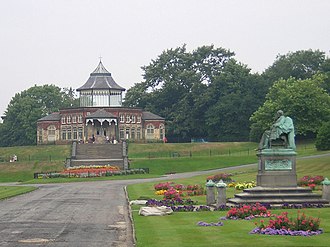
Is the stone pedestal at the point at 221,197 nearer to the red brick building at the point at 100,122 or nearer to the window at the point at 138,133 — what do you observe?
the red brick building at the point at 100,122

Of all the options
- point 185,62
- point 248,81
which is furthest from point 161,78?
point 248,81

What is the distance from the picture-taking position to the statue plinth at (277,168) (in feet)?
106

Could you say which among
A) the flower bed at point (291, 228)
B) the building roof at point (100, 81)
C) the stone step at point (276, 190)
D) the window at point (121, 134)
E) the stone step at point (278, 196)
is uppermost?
the building roof at point (100, 81)

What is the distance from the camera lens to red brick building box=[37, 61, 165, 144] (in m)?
111

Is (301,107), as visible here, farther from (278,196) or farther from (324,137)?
(278,196)

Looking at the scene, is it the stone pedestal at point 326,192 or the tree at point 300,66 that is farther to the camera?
the tree at point 300,66

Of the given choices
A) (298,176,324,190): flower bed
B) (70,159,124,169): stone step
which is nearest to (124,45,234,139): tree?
(70,159,124,169): stone step

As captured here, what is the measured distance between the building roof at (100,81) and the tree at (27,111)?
15.9 metres

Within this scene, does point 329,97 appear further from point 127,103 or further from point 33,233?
point 33,233

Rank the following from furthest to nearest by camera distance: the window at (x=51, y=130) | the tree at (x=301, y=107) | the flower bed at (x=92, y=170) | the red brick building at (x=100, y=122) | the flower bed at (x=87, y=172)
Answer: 1. the window at (x=51, y=130)
2. the red brick building at (x=100, y=122)
3. the tree at (x=301, y=107)
4. the flower bed at (x=92, y=170)
5. the flower bed at (x=87, y=172)

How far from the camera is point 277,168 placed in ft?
106

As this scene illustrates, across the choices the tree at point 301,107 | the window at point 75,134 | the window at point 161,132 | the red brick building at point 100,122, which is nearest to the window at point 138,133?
the red brick building at point 100,122

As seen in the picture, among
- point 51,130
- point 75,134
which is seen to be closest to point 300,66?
point 75,134

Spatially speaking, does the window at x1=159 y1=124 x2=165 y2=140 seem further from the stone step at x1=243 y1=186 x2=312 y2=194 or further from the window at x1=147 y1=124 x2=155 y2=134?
the stone step at x1=243 y1=186 x2=312 y2=194
